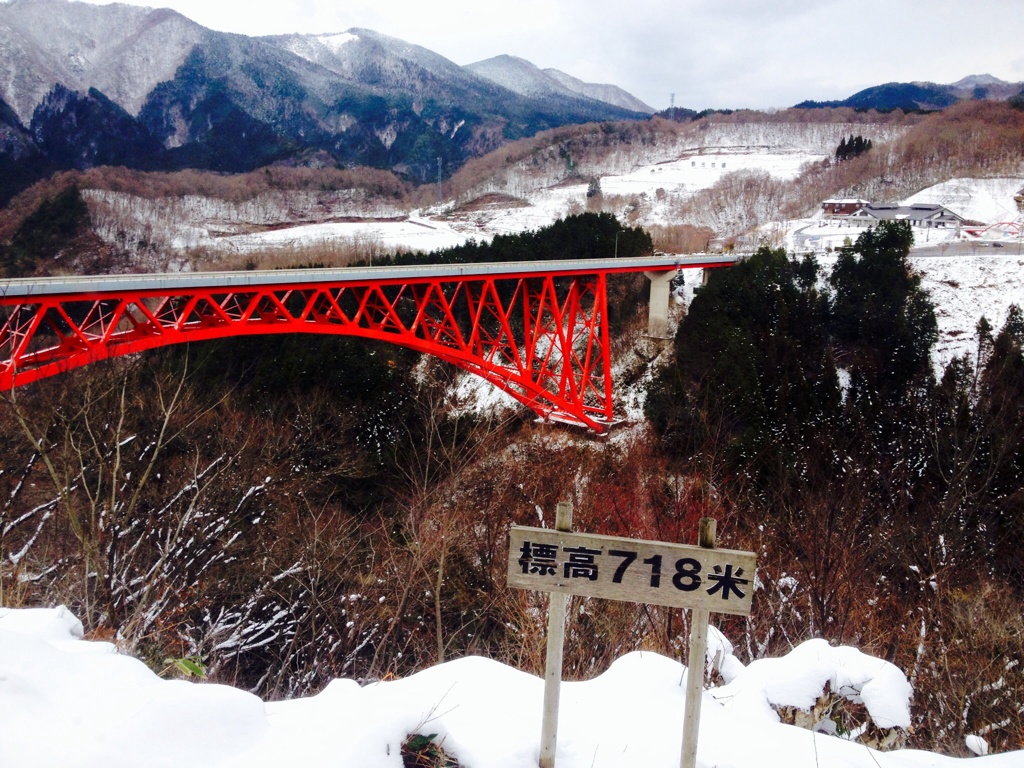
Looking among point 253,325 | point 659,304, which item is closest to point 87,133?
point 659,304

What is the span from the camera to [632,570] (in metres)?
3.25

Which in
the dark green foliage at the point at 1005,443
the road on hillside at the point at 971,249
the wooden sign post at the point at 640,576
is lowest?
the dark green foliage at the point at 1005,443

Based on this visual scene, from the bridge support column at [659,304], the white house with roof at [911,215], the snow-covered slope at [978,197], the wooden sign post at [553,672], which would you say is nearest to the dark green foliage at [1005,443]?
the bridge support column at [659,304]

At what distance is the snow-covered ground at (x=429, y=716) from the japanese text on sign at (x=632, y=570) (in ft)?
3.11

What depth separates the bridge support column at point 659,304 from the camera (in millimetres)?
24250

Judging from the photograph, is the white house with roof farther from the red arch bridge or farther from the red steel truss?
the red steel truss

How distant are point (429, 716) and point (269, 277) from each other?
10.2m

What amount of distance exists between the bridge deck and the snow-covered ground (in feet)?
22.6

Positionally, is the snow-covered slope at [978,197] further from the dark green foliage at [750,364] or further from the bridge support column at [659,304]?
the bridge support column at [659,304]

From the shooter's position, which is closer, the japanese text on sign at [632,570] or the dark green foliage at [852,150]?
the japanese text on sign at [632,570]

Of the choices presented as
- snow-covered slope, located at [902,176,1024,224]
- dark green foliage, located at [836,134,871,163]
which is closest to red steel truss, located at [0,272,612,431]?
snow-covered slope, located at [902,176,1024,224]

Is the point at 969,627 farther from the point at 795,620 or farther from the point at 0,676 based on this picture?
the point at 0,676

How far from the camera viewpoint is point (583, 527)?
11.3 meters

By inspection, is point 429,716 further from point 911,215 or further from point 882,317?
point 911,215
